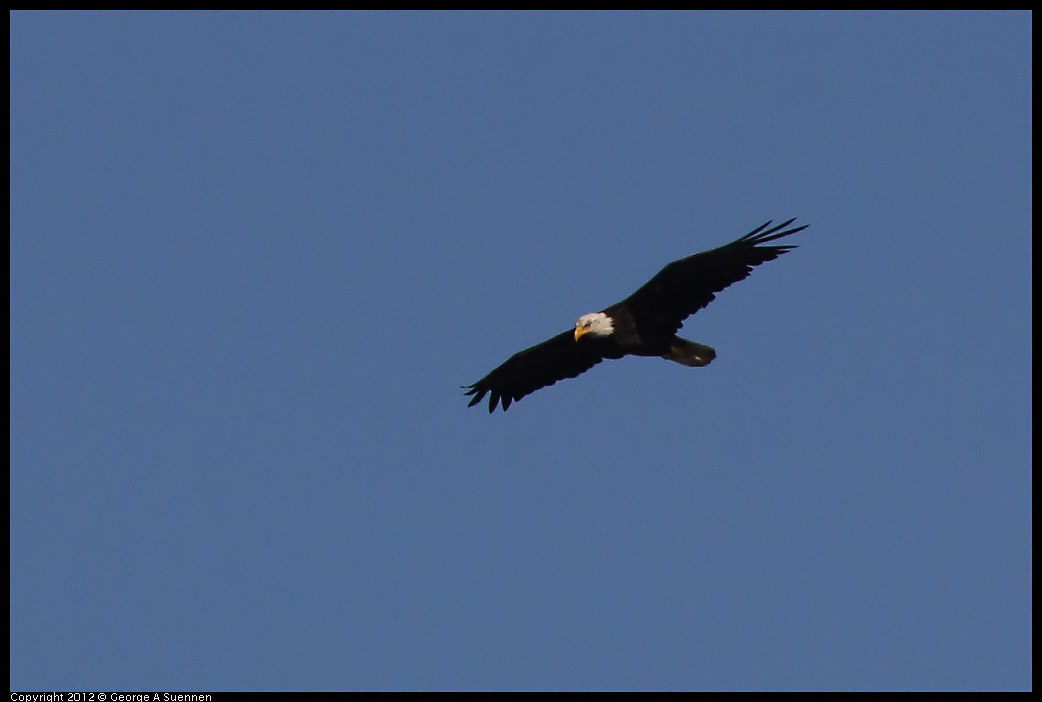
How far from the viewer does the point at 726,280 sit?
1322 cm

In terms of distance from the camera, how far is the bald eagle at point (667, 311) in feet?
42.7

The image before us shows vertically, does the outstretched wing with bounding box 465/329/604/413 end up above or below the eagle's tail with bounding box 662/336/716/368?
above

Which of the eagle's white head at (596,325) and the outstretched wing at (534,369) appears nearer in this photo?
the eagle's white head at (596,325)

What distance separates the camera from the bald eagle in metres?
13.0

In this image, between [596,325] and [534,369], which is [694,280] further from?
[534,369]

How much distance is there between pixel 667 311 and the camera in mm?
13547

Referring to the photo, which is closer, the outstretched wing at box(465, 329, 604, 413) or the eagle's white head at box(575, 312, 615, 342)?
the eagle's white head at box(575, 312, 615, 342)

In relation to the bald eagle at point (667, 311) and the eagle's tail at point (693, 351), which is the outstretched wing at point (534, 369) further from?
the eagle's tail at point (693, 351)

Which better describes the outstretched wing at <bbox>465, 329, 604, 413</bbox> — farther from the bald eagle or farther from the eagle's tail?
the eagle's tail

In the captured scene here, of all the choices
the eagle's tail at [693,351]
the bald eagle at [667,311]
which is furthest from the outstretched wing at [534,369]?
the eagle's tail at [693,351]

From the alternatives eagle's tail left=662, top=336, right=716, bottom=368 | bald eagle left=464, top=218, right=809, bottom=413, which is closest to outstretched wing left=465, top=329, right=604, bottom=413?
bald eagle left=464, top=218, right=809, bottom=413

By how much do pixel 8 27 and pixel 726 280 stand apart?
25.6ft

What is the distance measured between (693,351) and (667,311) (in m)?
0.55

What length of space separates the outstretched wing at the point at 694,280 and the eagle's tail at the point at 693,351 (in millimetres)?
188
